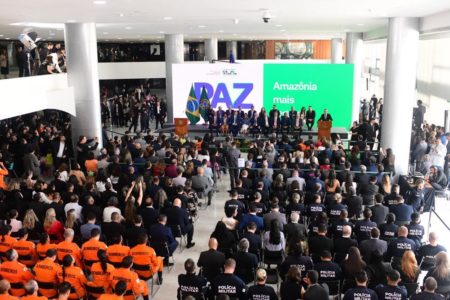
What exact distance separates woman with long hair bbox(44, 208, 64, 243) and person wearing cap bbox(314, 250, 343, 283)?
4160 mm

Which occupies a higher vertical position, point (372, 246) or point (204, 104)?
point (204, 104)

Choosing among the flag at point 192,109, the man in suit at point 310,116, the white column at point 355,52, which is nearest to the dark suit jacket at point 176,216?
the man in suit at point 310,116

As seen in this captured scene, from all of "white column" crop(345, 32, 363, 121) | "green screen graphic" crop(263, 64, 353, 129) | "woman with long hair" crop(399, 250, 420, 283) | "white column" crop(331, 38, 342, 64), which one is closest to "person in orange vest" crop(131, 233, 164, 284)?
"woman with long hair" crop(399, 250, 420, 283)

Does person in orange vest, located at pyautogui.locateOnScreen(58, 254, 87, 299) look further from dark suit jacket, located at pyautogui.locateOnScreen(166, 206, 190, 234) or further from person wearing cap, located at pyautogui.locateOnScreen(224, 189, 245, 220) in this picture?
person wearing cap, located at pyautogui.locateOnScreen(224, 189, 245, 220)

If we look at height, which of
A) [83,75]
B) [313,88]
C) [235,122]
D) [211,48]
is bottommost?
[235,122]

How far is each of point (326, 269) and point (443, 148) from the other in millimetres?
7865

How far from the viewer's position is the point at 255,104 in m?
20.3

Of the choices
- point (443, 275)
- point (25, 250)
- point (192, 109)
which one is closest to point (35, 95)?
point (192, 109)

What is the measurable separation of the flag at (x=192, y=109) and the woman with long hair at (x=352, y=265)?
14277 mm

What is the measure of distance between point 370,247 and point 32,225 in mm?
5382

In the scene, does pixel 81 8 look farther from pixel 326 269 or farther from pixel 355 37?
pixel 355 37

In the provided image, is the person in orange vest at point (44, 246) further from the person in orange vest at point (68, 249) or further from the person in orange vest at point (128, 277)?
the person in orange vest at point (128, 277)

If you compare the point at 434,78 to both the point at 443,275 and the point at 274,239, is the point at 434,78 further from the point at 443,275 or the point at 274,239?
the point at 443,275

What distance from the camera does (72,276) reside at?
21.5 ft
